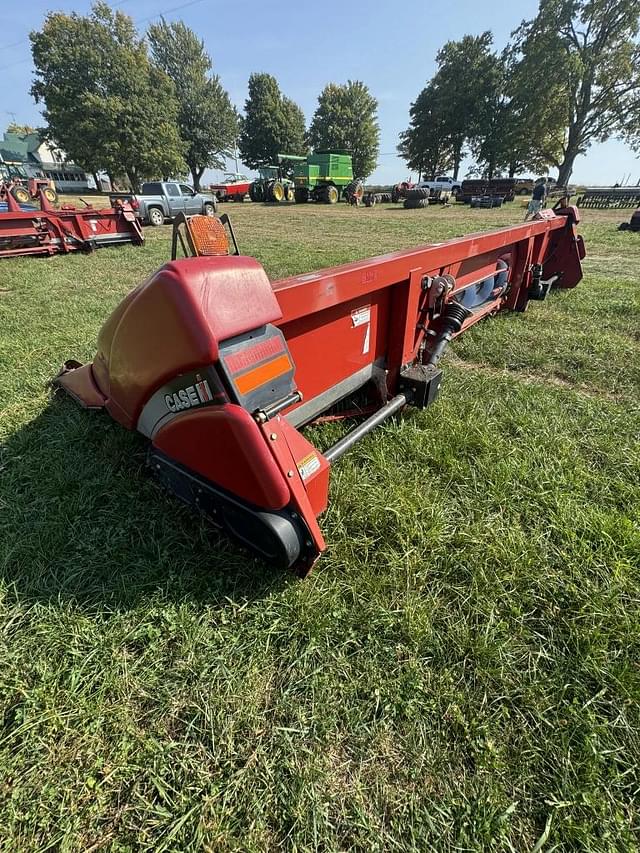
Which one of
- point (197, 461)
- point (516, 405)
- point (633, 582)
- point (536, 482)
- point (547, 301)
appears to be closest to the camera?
point (197, 461)

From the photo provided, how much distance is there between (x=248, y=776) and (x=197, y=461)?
93 centimetres

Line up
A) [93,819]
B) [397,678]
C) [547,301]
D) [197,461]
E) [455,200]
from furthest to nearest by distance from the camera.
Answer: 1. [455,200]
2. [547,301]
3. [197,461]
4. [397,678]
5. [93,819]

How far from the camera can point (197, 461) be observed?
141cm

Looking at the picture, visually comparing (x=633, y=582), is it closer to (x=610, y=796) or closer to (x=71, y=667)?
(x=610, y=796)

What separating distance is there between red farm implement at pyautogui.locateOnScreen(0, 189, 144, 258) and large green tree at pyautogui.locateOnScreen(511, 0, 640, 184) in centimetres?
3792

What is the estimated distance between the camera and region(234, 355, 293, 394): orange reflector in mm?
1225

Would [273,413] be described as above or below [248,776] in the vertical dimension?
above

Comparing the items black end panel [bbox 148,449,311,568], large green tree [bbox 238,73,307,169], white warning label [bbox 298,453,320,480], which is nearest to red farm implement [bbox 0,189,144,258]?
black end panel [bbox 148,449,311,568]

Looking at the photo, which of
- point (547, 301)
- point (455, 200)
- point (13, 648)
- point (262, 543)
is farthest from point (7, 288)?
point (455, 200)

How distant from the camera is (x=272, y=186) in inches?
1091

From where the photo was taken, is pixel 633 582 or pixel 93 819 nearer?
pixel 93 819

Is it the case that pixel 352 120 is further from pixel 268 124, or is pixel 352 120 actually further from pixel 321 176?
pixel 321 176

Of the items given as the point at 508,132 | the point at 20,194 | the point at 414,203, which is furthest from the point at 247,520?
the point at 508,132

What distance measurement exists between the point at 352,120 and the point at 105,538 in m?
59.8
